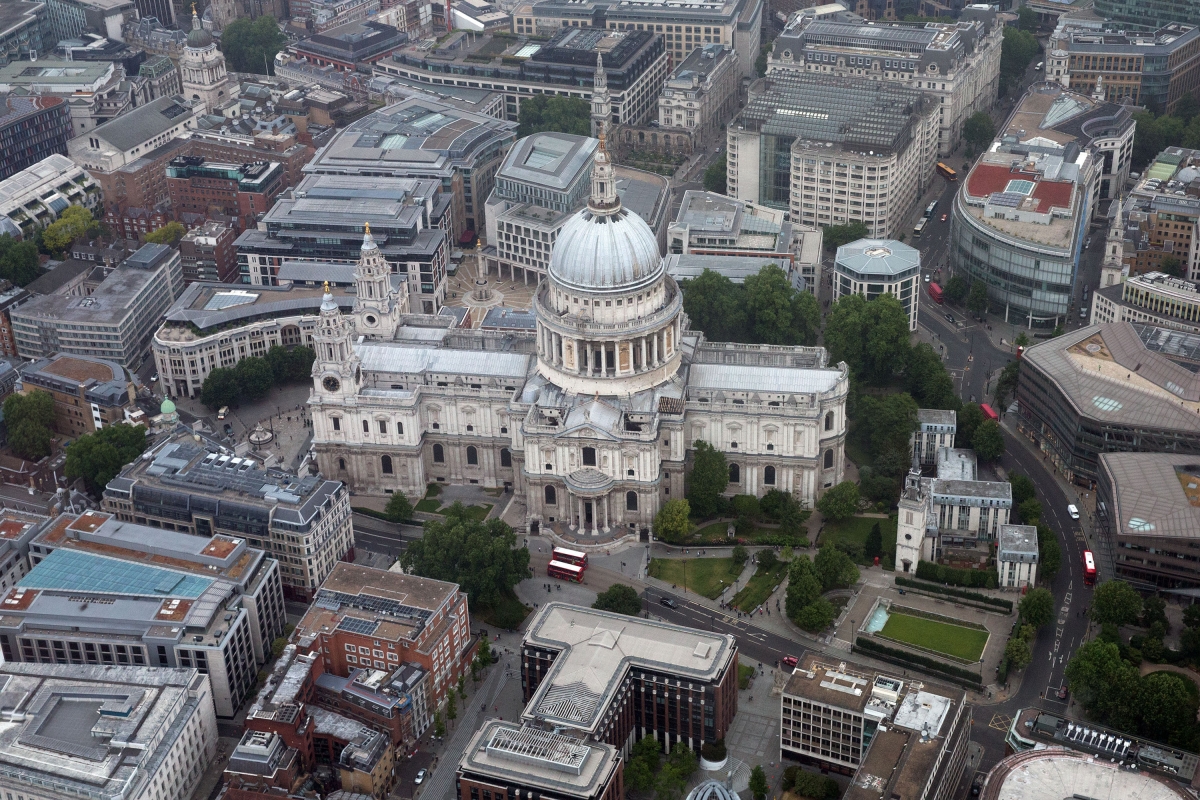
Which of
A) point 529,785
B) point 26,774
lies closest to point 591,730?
point 529,785

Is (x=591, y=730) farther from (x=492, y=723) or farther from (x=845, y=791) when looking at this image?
(x=845, y=791)

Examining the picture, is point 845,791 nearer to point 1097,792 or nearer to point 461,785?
point 1097,792

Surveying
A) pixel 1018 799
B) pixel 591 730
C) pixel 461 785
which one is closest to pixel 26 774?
pixel 461 785

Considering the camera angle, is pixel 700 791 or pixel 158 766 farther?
pixel 158 766

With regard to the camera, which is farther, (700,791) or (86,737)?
(86,737)

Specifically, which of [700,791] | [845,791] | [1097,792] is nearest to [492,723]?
[700,791]

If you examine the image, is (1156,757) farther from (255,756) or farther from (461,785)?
(255,756)
